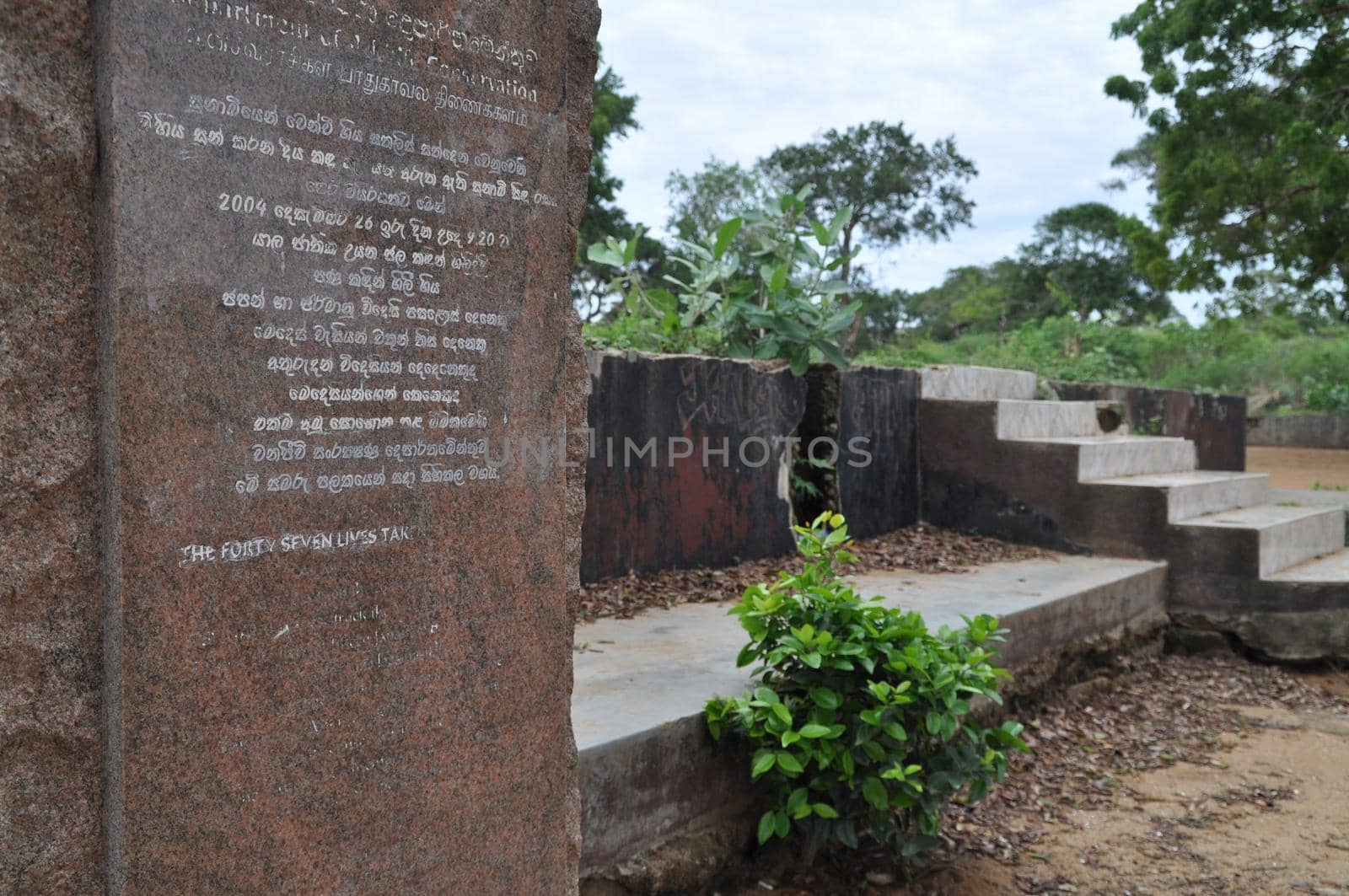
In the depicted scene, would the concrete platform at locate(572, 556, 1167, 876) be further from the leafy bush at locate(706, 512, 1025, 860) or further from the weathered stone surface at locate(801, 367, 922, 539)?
the weathered stone surface at locate(801, 367, 922, 539)

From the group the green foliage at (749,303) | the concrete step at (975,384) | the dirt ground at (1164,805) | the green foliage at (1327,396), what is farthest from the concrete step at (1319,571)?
the green foliage at (1327,396)

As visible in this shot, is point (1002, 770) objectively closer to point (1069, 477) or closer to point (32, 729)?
point (32, 729)

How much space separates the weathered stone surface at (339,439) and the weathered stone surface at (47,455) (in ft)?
0.14

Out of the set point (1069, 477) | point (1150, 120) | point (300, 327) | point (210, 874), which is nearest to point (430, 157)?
point (300, 327)

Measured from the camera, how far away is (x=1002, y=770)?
314 cm

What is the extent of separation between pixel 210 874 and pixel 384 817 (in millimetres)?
309

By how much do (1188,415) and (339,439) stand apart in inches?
354

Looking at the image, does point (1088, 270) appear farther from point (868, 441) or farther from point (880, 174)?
point (868, 441)

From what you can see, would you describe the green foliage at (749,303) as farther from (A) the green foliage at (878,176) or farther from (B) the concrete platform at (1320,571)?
(A) the green foliage at (878,176)

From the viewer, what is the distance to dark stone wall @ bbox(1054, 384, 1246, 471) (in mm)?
8266

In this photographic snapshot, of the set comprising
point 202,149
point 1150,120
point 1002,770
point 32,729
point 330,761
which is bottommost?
point 1002,770

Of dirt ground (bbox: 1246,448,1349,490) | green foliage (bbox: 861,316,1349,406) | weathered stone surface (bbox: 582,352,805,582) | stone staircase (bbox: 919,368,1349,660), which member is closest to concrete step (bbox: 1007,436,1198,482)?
stone staircase (bbox: 919,368,1349,660)

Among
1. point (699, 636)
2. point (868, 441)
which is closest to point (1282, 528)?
point (868, 441)

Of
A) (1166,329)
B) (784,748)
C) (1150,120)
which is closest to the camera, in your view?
(784,748)
